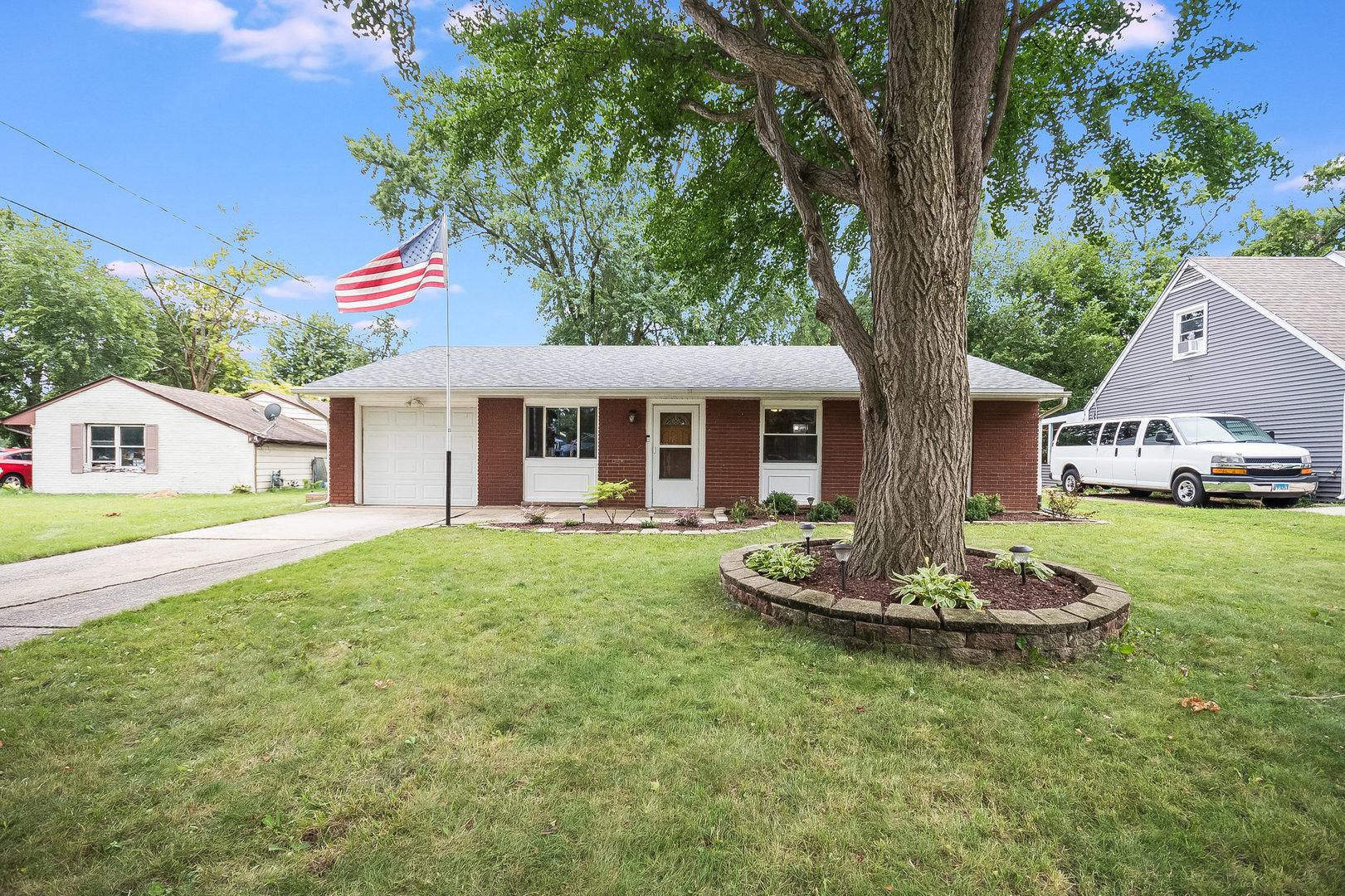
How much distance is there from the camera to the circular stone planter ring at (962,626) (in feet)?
10.2

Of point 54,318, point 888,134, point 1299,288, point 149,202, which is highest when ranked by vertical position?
point 149,202

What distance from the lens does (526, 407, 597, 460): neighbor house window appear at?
34.2ft

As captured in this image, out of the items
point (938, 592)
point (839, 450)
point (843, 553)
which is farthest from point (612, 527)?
point (938, 592)

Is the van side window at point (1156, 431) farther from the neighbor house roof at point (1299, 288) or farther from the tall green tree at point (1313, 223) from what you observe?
the tall green tree at point (1313, 223)

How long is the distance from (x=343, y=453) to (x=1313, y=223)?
35.4m

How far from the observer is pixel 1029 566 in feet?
13.6

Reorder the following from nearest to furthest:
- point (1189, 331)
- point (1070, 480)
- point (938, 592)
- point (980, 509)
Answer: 1. point (938, 592)
2. point (980, 509)
3. point (1070, 480)
4. point (1189, 331)

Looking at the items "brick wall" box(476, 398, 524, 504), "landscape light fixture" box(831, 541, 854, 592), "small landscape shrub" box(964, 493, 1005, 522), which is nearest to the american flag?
"brick wall" box(476, 398, 524, 504)

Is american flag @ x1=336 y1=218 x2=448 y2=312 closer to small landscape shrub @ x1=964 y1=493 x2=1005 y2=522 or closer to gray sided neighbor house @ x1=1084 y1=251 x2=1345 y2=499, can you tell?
small landscape shrub @ x1=964 y1=493 x2=1005 y2=522

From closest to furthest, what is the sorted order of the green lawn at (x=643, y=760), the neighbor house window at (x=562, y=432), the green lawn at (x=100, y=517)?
1. the green lawn at (x=643, y=760)
2. the green lawn at (x=100, y=517)
3. the neighbor house window at (x=562, y=432)

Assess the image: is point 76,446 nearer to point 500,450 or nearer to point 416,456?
point 416,456

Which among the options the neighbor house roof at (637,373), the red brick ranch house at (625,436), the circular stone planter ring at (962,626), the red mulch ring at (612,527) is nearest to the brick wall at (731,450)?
the red brick ranch house at (625,436)

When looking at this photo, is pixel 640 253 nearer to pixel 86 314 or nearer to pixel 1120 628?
pixel 1120 628

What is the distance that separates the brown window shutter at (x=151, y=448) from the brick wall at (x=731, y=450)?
16292 mm
